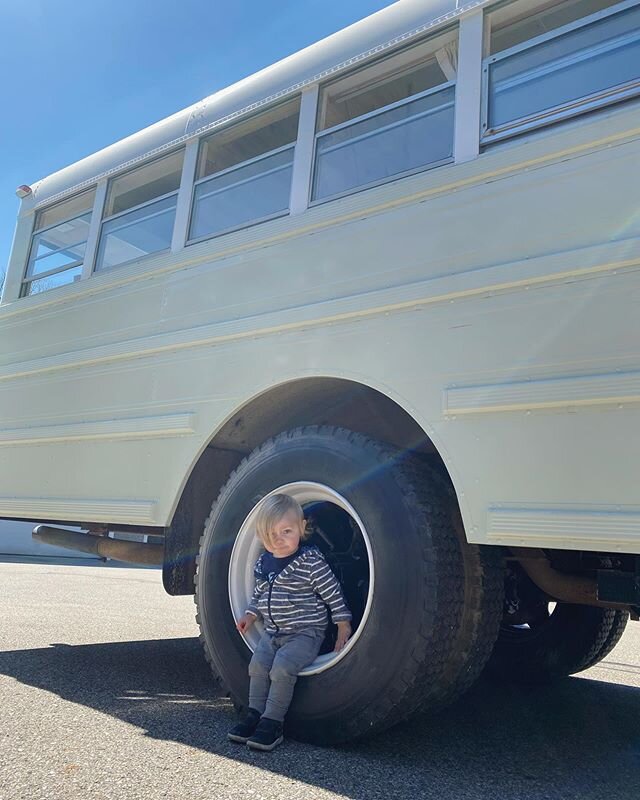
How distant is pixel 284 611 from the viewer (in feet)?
8.11

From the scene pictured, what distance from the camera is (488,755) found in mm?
2342

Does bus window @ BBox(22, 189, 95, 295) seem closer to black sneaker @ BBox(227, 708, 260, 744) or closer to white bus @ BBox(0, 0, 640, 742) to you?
white bus @ BBox(0, 0, 640, 742)

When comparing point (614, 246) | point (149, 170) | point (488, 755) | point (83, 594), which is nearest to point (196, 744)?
point (488, 755)

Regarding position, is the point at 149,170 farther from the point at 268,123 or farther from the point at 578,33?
the point at 578,33

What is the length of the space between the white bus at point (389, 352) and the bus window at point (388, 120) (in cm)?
1

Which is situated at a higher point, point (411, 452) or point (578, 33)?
point (578, 33)

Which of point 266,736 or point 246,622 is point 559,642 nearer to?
point 246,622

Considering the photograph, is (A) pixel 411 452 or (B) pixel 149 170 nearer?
(A) pixel 411 452

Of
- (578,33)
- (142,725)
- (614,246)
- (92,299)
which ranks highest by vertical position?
(578,33)

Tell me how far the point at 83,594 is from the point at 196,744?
5516 millimetres

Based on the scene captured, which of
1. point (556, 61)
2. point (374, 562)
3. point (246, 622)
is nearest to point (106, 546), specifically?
point (246, 622)

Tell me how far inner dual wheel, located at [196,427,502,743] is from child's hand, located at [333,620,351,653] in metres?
0.04

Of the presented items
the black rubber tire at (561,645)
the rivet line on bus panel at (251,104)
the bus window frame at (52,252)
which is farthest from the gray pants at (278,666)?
the bus window frame at (52,252)

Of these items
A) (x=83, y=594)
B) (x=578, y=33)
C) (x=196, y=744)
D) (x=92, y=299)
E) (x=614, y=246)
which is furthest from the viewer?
(x=83, y=594)
